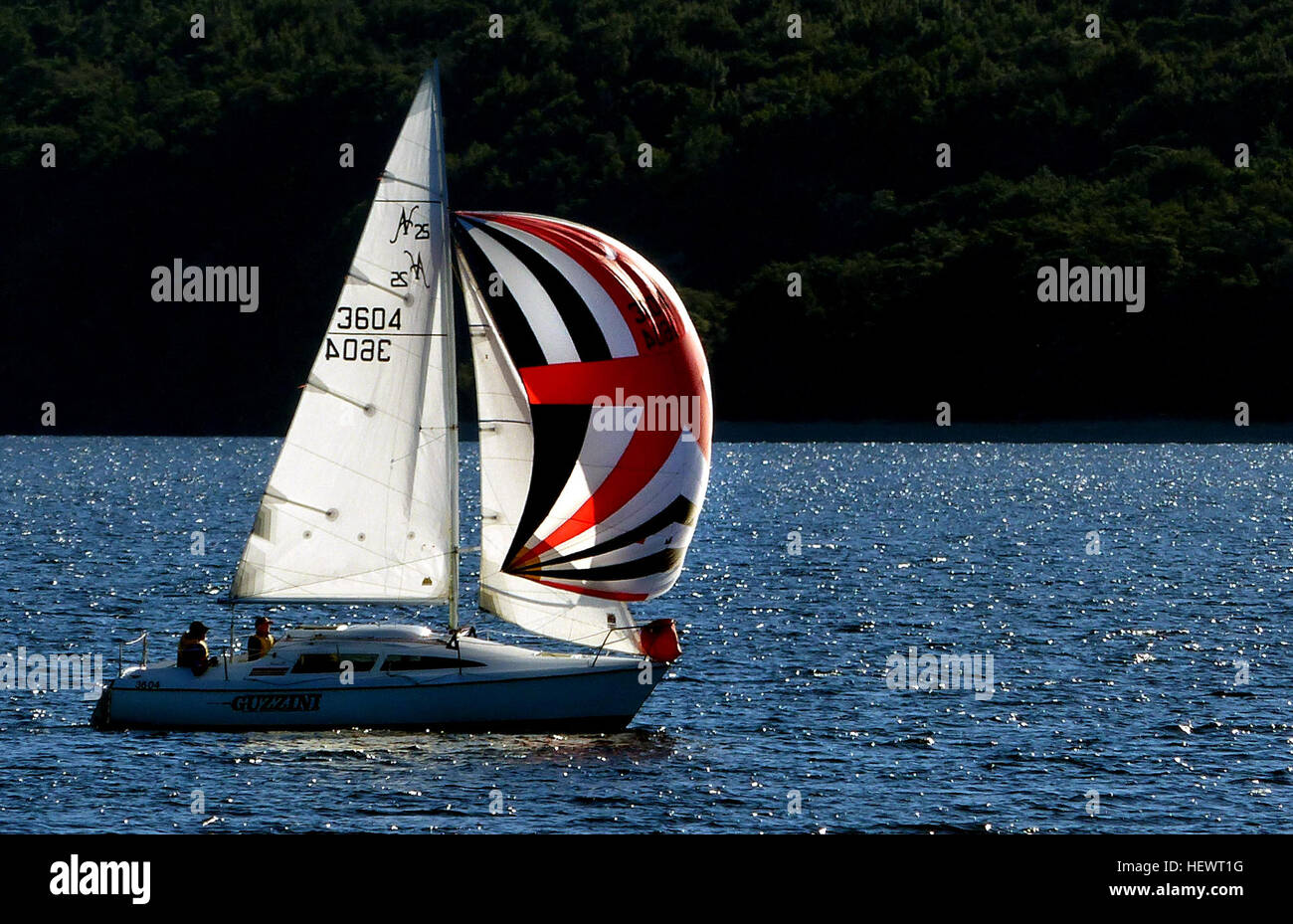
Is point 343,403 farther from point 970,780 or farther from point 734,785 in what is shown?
point 970,780

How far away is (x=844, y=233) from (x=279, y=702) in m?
151

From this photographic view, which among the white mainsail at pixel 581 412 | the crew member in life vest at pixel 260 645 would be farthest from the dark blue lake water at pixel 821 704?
the white mainsail at pixel 581 412

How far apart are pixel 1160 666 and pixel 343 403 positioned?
66.5 ft

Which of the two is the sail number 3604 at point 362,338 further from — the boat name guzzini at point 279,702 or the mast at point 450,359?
the boat name guzzini at point 279,702

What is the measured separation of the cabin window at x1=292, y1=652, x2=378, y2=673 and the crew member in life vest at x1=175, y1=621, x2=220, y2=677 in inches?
61.9

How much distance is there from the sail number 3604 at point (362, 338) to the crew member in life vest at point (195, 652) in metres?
4.84

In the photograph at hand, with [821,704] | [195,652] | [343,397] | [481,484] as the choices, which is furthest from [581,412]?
[821,704]

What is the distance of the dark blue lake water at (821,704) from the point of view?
2872cm

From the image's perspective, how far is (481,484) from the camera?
32.2 metres

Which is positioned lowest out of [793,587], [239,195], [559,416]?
[793,587]

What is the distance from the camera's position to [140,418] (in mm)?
184250

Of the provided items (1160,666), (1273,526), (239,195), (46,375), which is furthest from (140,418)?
(1160,666)

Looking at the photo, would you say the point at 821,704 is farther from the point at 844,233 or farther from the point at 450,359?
the point at 844,233

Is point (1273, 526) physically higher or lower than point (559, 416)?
lower
